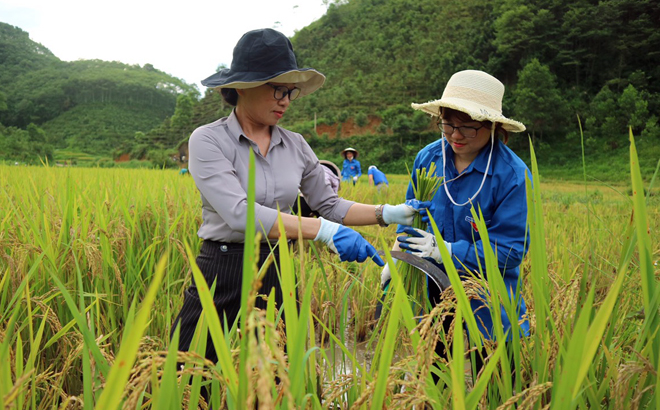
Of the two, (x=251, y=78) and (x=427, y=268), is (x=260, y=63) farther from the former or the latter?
(x=427, y=268)

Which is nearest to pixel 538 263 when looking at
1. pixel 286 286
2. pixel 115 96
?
pixel 286 286

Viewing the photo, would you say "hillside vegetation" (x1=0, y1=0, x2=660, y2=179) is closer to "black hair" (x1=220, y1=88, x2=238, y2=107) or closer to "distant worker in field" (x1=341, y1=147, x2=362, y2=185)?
"distant worker in field" (x1=341, y1=147, x2=362, y2=185)

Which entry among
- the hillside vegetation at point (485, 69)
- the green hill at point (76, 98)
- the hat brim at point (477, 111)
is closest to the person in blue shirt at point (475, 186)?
the hat brim at point (477, 111)

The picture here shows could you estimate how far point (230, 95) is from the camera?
1729mm

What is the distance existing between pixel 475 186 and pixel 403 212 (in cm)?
30

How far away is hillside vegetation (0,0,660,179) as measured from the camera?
24.9 m

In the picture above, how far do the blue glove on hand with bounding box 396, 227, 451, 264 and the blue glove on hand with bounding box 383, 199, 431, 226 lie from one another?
9cm

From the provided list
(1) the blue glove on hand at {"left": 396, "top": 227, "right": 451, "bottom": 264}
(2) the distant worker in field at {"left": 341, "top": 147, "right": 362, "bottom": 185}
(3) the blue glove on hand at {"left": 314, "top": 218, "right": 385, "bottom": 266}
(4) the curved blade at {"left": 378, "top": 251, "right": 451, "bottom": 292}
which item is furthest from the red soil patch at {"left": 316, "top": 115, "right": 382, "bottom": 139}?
(4) the curved blade at {"left": 378, "top": 251, "right": 451, "bottom": 292}

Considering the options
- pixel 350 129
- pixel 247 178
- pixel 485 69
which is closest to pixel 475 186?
pixel 247 178

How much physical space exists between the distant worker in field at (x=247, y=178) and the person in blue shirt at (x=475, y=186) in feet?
0.57

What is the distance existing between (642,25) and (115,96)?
7710cm

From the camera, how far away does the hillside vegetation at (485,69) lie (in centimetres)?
2492

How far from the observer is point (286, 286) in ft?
1.82

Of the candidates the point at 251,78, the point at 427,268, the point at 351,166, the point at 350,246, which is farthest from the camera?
the point at 351,166
